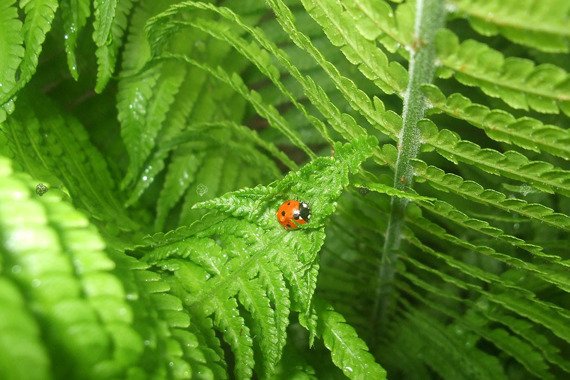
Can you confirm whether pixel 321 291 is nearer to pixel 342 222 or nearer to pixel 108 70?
pixel 342 222

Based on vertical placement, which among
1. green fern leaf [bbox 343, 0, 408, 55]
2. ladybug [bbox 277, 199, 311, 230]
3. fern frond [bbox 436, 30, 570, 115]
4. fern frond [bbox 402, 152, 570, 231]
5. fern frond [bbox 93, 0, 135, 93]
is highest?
fern frond [bbox 93, 0, 135, 93]

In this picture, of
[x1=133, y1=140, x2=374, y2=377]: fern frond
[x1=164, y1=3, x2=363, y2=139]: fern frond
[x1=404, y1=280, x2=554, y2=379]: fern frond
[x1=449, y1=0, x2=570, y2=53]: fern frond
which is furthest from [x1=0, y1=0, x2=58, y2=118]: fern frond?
[x1=404, y1=280, x2=554, y2=379]: fern frond

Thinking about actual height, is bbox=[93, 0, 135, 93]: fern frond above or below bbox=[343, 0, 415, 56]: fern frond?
above

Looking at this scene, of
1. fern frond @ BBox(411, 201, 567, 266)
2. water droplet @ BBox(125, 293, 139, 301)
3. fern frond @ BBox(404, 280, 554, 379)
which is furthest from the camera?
fern frond @ BBox(404, 280, 554, 379)

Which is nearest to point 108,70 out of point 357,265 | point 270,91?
point 270,91

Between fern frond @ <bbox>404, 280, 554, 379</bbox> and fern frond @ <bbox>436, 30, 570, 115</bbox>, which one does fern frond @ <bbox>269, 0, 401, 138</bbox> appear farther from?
fern frond @ <bbox>404, 280, 554, 379</bbox>

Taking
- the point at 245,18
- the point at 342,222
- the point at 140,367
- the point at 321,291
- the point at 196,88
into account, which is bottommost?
the point at 140,367
